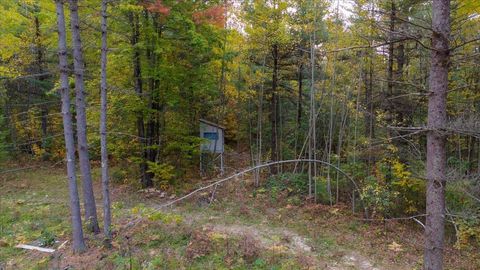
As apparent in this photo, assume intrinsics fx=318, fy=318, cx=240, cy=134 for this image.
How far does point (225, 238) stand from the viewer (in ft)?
25.1

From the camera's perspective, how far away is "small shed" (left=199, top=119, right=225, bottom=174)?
1415cm

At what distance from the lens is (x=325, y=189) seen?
11.3 meters

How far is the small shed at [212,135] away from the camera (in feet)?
46.4

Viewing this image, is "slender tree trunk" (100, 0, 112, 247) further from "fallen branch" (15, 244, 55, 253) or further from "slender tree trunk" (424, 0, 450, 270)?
"slender tree trunk" (424, 0, 450, 270)

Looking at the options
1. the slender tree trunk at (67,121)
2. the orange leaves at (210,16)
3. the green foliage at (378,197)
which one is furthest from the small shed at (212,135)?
the slender tree trunk at (67,121)

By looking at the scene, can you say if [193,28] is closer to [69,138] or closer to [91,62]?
[69,138]

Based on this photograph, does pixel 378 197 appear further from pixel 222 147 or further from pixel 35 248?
pixel 35 248

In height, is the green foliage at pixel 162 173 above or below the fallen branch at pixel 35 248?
above

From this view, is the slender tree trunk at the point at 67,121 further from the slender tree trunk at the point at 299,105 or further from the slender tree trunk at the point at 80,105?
the slender tree trunk at the point at 299,105

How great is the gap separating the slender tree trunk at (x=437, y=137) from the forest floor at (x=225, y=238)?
10.5 ft

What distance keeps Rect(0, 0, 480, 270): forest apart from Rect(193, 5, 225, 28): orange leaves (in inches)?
2.0

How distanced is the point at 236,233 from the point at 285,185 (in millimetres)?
4264

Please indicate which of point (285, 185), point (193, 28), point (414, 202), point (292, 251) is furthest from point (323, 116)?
point (292, 251)

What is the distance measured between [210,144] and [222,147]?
0.62m
